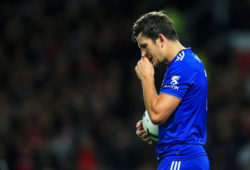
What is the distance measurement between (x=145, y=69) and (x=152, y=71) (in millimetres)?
60

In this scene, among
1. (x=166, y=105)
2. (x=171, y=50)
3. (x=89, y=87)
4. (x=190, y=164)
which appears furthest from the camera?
(x=89, y=87)

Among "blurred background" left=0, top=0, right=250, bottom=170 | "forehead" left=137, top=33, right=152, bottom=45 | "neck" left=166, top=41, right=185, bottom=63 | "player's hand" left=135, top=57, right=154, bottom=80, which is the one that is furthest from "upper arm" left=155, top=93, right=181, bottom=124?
"blurred background" left=0, top=0, right=250, bottom=170

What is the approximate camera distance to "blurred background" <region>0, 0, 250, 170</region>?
363 inches

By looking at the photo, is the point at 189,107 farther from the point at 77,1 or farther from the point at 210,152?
the point at 77,1

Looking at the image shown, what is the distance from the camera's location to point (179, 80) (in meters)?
3.91

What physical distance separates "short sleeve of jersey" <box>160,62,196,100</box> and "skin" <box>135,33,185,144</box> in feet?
0.15

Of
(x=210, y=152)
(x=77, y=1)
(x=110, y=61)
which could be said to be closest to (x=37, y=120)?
(x=110, y=61)

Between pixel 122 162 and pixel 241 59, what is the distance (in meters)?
5.06

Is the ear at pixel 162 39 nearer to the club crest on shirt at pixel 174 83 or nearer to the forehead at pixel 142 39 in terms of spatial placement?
the forehead at pixel 142 39

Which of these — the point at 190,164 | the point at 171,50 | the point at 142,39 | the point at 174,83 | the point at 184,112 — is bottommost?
the point at 190,164

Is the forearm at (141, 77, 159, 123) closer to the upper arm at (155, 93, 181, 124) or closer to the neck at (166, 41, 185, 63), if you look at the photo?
the upper arm at (155, 93, 181, 124)

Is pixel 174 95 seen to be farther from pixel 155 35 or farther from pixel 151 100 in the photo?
pixel 155 35

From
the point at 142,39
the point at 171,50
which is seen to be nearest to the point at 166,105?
the point at 171,50

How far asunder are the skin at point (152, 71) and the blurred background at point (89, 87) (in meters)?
4.62
